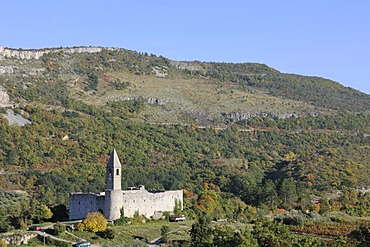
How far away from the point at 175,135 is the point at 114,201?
Result: 227 ft

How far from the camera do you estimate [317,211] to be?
92.9 metres

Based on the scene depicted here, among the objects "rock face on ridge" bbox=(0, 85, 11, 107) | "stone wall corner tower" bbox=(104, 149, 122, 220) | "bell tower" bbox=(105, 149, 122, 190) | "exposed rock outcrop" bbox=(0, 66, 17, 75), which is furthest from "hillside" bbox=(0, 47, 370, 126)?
"stone wall corner tower" bbox=(104, 149, 122, 220)

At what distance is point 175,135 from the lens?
141 metres

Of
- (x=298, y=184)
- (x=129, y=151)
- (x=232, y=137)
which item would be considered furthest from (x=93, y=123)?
(x=298, y=184)

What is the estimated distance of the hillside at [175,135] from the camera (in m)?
101

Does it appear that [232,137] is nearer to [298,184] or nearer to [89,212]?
[298,184]

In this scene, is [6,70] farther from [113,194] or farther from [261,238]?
[261,238]

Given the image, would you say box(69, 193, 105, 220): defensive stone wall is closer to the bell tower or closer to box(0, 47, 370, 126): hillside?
the bell tower

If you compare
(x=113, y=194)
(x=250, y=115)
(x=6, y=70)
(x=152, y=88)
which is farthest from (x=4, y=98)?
(x=113, y=194)

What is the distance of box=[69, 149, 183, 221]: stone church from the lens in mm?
72062

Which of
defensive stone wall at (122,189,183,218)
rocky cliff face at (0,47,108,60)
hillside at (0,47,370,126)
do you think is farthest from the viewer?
rocky cliff face at (0,47,108,60)

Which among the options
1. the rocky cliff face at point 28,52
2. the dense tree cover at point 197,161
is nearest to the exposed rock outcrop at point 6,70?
the rocky cliff face at point 28,52

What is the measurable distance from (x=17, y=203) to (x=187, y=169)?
129 feet

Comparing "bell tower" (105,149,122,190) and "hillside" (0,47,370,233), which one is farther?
"hillside" (0,47,370,233)
